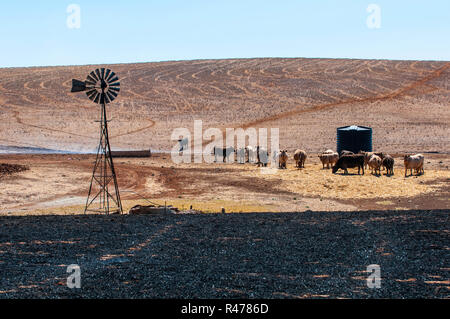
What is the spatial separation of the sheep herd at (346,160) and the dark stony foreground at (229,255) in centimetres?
1599

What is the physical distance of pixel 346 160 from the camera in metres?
32.5

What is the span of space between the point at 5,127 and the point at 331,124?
37.2 metres

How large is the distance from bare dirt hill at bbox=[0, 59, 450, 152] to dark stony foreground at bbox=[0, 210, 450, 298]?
37551 mm

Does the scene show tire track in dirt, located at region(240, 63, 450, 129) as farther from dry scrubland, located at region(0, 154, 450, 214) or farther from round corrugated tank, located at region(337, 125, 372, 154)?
dry scrubland, located at region(0, 154, 450, 214)

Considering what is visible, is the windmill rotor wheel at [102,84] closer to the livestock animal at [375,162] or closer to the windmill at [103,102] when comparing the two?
the windmill at [103,102]

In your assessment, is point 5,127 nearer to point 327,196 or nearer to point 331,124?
point 331,124

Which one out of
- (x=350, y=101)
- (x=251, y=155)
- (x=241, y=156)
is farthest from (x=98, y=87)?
(x=350, y=101)

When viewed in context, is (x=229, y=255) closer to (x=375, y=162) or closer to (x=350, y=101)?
(x=375, y=162)

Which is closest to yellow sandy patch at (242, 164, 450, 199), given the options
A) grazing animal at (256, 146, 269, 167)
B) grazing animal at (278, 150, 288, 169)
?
grazing animal at (278, 150, 288, 169)

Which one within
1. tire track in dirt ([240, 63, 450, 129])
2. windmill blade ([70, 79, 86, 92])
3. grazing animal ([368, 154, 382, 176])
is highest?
tire track in dirt ([240, 63, 450, 129])

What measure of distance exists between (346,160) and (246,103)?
139ft

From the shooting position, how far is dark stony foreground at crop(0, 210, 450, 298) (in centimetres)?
888

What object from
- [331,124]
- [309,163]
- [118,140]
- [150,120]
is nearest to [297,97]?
[331,124]
